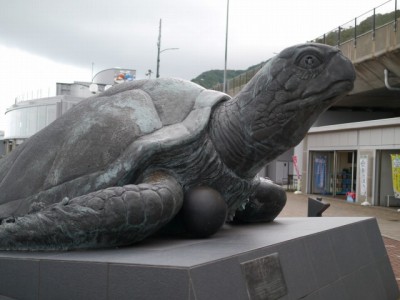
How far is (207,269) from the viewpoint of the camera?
97.5 inches

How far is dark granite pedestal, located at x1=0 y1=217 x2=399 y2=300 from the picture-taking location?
247 centimetres

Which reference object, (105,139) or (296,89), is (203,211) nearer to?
(105,139)

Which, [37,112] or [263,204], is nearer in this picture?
[263,204]

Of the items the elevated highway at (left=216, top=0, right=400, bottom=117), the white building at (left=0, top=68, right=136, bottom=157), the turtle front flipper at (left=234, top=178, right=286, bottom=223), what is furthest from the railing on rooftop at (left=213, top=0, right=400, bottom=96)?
the white building at (left=0, top=68, right=136, bottom=157)

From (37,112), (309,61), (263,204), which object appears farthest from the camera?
(37,112)

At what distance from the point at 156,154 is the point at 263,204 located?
5.40 ft

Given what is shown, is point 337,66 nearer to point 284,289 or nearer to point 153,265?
point 284,289

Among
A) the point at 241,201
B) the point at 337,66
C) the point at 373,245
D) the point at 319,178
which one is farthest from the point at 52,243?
the point at 319,178

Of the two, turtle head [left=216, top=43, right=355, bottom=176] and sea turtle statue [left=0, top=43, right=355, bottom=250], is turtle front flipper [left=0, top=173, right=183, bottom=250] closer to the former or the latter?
sea turtle statue [left=0, top=43, right=355, bottom=250]

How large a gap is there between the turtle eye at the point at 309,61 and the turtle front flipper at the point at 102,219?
1.28m

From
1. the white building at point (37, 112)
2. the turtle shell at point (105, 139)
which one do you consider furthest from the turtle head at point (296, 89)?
the white building at point (37, 112)

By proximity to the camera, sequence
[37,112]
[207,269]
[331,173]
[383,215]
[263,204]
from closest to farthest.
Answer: [207,269], [263,204], [383,215], [331,173], [37,112]

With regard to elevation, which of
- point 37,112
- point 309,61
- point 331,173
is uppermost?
point 37,112

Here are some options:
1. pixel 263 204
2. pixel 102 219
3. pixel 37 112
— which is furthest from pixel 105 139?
pixel 37 112
